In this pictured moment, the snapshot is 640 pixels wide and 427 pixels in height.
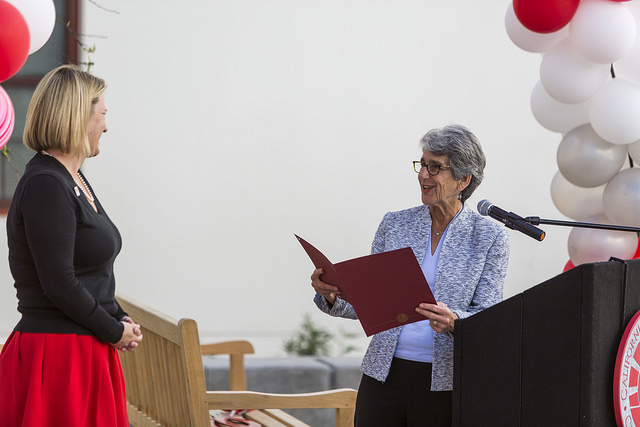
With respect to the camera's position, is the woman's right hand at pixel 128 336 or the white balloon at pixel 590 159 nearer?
the woman's right hand at pixel 128 336

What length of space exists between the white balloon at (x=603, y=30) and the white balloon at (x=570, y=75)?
61 mm

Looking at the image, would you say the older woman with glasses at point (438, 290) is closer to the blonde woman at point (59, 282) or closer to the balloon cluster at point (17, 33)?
the blonde woman at point (59, 282)

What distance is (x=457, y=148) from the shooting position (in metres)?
2.14

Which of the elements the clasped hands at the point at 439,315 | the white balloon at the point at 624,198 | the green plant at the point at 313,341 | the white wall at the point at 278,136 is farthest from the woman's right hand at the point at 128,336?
the green plant at the point at 313,341

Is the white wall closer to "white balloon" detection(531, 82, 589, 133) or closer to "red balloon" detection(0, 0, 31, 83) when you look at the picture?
"white balloon" detection(531, 82, 589, 133)

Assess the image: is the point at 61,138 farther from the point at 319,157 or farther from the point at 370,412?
the point at 319,157

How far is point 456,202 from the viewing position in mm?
2229

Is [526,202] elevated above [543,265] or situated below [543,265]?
above

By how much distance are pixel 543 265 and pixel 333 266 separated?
3.23 metres

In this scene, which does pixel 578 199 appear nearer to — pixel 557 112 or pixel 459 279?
pixel 557 112

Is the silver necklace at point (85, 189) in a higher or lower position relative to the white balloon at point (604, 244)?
higher

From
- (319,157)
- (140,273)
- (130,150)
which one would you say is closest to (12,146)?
(130,150)

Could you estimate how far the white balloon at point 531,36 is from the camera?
114 inches

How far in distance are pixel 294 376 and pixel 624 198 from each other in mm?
1888
